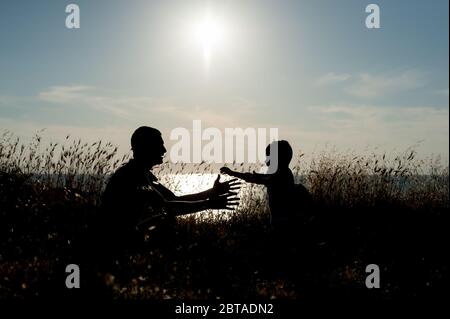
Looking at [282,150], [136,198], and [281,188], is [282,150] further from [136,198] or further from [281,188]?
[136,198]

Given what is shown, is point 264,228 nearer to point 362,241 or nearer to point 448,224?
point 362,241

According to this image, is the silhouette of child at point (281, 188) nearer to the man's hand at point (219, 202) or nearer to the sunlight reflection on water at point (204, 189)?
the man's hand at point (219, 202)

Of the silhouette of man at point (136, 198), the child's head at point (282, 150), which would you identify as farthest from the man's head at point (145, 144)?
the child's head at point (282, 150)

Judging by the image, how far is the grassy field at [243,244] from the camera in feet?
17.1

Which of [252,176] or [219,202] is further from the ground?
[252,176]

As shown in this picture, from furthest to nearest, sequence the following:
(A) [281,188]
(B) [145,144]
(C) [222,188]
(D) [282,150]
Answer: (D) [282,150]
(A) [281,188]
(C) [222,188]
(B) [145,144]

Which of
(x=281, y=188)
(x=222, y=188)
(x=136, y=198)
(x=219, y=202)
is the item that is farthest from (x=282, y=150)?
(x=136, y=198)

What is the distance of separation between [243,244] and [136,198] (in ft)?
9.16

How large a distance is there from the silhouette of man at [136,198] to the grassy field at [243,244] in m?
0.37

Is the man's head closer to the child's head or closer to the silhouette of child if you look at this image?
the silhouette of child

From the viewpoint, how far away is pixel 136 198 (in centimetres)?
530

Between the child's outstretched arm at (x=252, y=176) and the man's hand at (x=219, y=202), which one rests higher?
the child's outstretched arm at (x=252, y=176)

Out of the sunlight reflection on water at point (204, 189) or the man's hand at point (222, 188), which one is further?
A: the sunlight reflection on water at point (204, 189)
